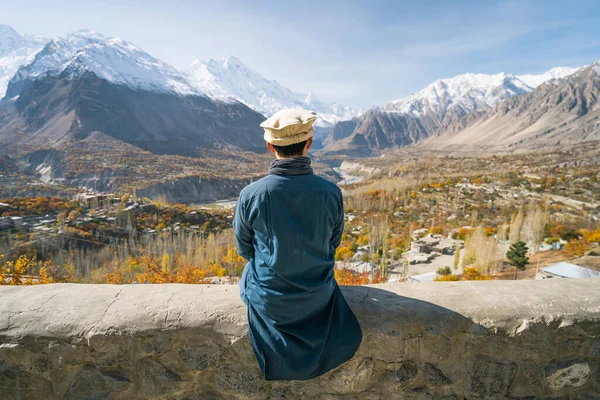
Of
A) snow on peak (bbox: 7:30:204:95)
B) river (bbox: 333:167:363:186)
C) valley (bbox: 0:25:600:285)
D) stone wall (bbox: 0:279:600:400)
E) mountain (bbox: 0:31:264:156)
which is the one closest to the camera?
stone wall (bbox: 0:279:600:400)

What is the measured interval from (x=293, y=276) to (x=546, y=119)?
175544mm

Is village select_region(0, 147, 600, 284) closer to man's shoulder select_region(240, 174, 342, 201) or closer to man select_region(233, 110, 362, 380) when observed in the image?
man select_region(233, 110, 362, 380)

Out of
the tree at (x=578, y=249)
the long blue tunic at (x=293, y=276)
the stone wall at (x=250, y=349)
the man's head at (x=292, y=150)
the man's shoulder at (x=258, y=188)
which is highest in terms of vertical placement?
the man's head at (x=292, y=150)

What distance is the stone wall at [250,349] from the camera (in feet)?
5.73

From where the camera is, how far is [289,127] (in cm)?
149

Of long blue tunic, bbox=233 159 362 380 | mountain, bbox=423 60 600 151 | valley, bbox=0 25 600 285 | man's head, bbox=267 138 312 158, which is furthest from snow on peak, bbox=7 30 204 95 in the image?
long blue tunic, bbox=233 159 362 380

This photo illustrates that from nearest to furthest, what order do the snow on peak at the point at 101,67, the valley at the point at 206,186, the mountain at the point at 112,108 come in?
the valley at the point at 206,186, the mountain at the point at 112,108, the snow on peak at the point at 101,67

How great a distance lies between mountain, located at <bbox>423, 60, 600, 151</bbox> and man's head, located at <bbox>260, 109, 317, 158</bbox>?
415 feet

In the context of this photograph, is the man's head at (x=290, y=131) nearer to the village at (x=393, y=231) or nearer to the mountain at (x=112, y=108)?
the village at (x=393, y=231)

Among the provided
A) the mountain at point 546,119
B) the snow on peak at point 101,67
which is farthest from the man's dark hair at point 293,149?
the snow on peak at point 101,67

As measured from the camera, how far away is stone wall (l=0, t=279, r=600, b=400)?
1.75 m

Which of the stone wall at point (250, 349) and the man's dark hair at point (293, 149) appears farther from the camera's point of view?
the stone wall at point (250, 349)

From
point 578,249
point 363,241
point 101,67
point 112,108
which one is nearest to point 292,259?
point 578,249

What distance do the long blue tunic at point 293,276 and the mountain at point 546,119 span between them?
4978 inches
